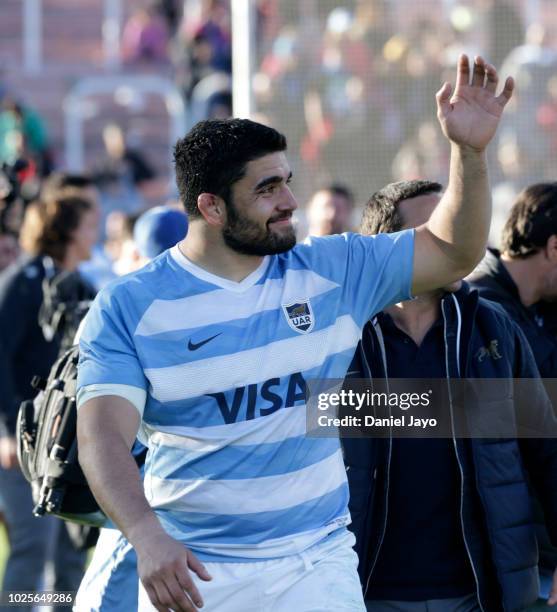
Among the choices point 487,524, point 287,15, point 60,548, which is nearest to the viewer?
point 487,524

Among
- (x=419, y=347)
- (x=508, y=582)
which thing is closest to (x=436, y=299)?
(x=419, y=347)

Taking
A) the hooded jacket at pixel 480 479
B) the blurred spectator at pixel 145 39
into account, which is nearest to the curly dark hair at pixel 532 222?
the hooded jacket at pixel 480 479

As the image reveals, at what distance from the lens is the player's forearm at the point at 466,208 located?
3.37 m

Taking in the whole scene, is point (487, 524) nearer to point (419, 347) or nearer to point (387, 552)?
point (387, 552)

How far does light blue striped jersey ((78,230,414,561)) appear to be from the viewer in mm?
3355

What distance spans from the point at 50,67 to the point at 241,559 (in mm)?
15065

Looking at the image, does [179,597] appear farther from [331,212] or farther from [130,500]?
[331,212]

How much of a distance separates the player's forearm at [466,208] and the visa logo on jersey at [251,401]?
2.04ft

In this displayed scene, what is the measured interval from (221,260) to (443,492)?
105 cm

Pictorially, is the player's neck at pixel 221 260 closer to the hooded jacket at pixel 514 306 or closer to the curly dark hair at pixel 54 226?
the hooded jacket at pixel 514 306

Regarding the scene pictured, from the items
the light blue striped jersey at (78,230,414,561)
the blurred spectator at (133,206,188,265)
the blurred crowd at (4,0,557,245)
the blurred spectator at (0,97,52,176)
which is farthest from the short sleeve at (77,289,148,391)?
the blurred spectator at (0,97,52,176)

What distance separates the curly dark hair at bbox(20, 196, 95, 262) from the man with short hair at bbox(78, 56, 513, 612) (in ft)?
10.9

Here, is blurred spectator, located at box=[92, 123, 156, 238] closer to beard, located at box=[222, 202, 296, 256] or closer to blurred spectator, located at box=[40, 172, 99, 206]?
blurred spectator, located at box=[40, 172, 99, 206]

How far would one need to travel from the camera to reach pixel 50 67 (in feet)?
57.5
